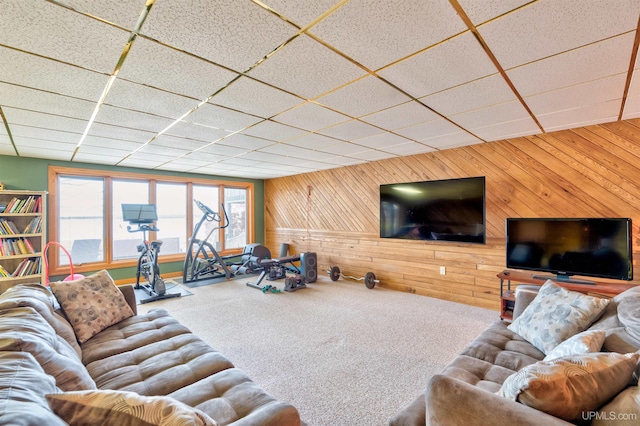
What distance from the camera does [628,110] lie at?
2.68 m

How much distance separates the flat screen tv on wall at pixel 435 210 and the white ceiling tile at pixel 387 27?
2.83m

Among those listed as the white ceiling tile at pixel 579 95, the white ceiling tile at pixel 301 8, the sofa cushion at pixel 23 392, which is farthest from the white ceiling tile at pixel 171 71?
the white ceiling tile at pixel 579 95

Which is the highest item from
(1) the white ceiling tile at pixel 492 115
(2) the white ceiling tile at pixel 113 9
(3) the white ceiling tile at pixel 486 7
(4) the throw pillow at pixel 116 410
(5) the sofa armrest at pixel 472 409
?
(3) the white ceiling tile at pixel 486 7

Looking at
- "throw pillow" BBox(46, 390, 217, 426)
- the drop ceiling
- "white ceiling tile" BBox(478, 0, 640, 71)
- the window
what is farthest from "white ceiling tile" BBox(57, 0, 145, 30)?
the window

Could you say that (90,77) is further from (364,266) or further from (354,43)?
(364,266)

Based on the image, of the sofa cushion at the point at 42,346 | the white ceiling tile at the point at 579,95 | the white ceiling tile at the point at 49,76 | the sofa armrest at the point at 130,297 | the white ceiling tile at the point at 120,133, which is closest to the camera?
the sofa cushion at the point at 42,346

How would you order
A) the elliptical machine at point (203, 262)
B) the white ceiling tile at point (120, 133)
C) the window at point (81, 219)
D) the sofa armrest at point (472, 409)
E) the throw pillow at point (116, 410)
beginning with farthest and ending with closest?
the elliptical machine at point (203, 262) < the window at point (81, 219) < the white ceiling tile at point (120, 133) < the sofa armrest at point (472, 409) < the throw pillow at point (116, 410)

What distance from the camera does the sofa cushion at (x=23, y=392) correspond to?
65 centimetres

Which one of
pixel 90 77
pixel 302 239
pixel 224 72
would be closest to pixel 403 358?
pixel 224 72

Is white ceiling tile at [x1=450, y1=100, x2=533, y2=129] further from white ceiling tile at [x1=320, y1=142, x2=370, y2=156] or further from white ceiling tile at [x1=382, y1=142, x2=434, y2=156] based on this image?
white ceiling tile at [x1=320, y1=142, x2=370, y2=156]

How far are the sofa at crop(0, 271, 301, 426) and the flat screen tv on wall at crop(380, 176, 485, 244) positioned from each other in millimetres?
3608

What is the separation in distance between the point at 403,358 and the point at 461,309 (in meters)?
1.76

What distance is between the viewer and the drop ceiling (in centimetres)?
138

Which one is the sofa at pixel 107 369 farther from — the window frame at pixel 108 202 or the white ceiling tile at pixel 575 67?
the window frame at pixel 108 202
